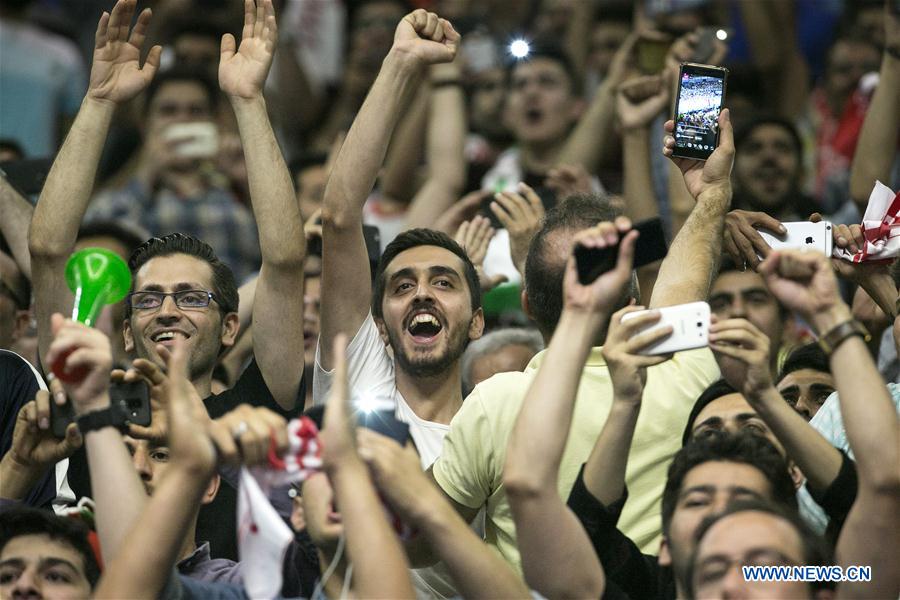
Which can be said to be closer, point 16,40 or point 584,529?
point 584,529

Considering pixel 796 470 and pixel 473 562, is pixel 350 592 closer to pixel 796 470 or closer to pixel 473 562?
pixel 473 562

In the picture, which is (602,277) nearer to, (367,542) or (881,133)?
(367,542)

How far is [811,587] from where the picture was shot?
145 inches

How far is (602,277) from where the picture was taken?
12.5 feet

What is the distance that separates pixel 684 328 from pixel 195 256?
6.68 ft

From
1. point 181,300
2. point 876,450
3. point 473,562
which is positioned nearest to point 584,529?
point 473,562

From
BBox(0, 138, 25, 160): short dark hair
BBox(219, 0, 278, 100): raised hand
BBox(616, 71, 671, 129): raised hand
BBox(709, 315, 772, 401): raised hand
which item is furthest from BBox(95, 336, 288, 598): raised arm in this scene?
BBox(0, 138, 25, 160): short dark hair

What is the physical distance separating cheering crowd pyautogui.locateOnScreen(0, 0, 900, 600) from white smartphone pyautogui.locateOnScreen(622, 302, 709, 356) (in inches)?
1.2

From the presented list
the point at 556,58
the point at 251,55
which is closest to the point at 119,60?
the point at 251,55

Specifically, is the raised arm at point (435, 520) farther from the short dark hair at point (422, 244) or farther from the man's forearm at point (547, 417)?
the short dark hair at point (422, 244)

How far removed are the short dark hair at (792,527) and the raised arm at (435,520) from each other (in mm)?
432

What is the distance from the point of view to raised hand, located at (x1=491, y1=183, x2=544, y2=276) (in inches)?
224

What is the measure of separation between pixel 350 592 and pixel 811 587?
111 cm

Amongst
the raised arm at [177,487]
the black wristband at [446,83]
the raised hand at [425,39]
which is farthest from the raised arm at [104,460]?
the black wristband at [446,83]
